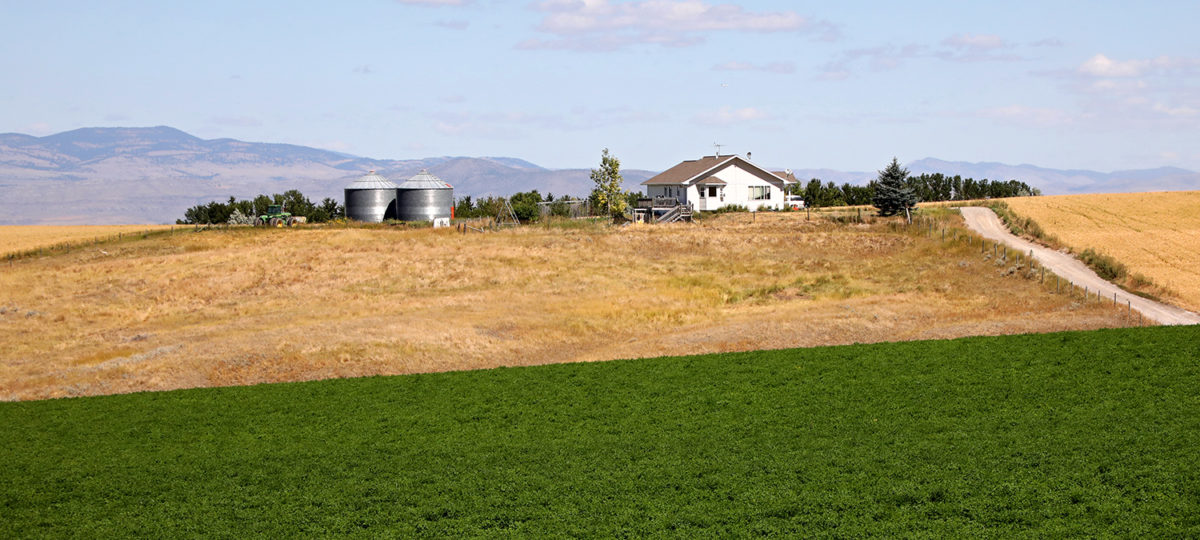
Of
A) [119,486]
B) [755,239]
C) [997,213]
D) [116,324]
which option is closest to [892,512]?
[119,486]

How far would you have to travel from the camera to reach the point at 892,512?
631 inches

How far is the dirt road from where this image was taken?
3631 centimetres

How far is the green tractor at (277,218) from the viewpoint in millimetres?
86375

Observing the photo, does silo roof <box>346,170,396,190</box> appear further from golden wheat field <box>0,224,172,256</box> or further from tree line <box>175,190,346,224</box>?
golden wheat field <box>0,224,172,256</box>

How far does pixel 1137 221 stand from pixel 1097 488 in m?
70.0

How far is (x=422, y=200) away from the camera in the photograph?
281ft

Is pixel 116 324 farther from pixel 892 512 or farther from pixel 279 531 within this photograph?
pixel 892 512

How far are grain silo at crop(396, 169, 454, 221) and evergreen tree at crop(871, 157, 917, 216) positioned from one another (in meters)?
37.7

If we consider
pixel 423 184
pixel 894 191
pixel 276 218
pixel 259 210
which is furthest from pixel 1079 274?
Answer: pixel 259 210

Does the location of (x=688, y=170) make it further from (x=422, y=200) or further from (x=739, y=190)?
(x=422, y=200)

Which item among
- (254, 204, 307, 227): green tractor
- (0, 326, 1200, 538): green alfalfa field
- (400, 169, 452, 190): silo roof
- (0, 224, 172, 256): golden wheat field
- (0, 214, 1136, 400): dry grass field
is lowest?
(0, 326, 1200, 538): green alfalfa field

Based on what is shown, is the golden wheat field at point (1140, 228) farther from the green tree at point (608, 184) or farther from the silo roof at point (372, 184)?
the silo roof at point (372, 184)


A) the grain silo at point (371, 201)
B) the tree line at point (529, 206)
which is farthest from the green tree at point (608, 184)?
the grain silo at point (371, 201)

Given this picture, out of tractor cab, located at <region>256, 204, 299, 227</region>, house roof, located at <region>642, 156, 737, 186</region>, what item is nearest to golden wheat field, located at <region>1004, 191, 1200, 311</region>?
house roof, located at <region>642, 156, 737, 186</region>
